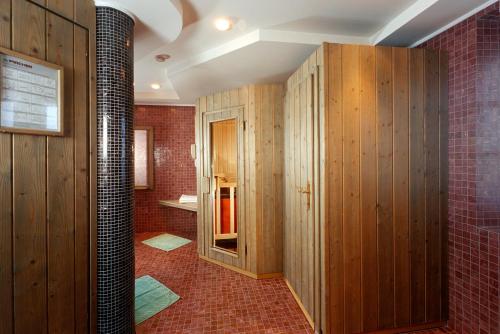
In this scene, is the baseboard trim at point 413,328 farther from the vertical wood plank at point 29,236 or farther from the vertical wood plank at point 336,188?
the vertical wood plank at point 29,236

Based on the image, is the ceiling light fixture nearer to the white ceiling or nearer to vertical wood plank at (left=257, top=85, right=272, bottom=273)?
the white ceiling

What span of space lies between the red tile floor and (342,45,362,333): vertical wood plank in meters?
0.46

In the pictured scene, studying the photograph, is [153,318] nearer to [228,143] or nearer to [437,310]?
[228,143]

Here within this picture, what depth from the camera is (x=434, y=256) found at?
1.91 metres

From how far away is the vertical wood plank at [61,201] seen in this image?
1283mm

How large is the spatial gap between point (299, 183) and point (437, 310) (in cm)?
143

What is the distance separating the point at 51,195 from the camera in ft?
4.24

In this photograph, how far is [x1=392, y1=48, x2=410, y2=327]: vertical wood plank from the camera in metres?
1.83

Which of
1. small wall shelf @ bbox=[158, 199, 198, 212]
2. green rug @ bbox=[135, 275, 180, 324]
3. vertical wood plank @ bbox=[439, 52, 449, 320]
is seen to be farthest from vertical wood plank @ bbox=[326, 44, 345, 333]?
small wall shelf @ bbox=[158, 199, 198, 212]

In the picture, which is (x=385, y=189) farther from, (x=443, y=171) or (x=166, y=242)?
(x=166, y=242)

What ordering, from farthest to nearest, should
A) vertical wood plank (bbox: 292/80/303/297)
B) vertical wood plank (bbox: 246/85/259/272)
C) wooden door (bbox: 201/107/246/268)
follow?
wooden door (bbox: 201/107/246/268)
vertical wood plank (bbox: 246/85/259/272)
vertical wood plank (bbox: 292/80/303/297)

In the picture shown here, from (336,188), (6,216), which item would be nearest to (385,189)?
(336,188)

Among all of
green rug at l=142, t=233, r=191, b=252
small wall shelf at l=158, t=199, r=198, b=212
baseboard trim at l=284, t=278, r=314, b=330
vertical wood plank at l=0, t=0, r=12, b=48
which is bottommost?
baseboard trim at l=284, t=278, r=314, b=330

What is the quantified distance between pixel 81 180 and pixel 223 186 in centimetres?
190
